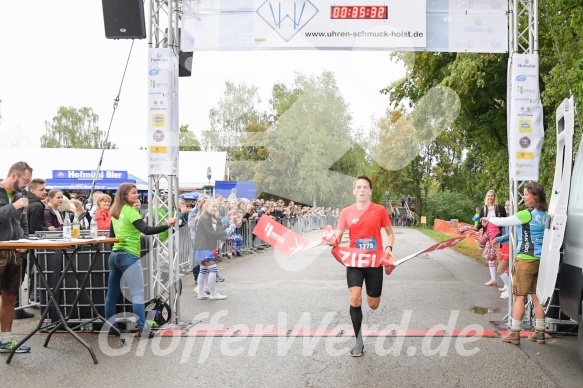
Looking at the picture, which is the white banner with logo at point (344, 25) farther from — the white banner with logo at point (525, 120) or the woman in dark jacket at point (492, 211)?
the woman in dark jacket at point (492, 211)

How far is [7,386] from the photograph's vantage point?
Answer: 224 inches

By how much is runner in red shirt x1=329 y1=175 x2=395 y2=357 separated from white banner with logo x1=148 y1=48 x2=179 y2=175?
2.77 m

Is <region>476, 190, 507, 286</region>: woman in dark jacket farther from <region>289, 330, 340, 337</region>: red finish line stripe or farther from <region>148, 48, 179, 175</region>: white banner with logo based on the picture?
<region>148, 48, 179, 175</region>: white banner with logo

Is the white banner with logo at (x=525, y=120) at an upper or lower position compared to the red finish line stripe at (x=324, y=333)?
upper

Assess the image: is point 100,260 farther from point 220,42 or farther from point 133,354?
point 220,42

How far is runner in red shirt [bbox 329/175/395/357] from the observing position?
21.9ft

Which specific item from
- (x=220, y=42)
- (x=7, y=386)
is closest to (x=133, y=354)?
(x=7, y=386)

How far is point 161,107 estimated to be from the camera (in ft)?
27.1

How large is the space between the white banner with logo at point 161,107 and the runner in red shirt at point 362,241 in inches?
109

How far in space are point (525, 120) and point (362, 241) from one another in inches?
126

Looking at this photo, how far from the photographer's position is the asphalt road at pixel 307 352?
5.86 meters

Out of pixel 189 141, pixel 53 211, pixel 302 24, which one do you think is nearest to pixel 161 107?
pixel 302 24

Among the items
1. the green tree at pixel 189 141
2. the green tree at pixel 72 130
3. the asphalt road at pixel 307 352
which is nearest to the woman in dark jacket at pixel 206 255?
the asphalt road at pixel 307 352

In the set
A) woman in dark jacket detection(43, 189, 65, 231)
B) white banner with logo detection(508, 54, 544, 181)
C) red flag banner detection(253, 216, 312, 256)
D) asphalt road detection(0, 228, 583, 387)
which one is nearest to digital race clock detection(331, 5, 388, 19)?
white banner with logo detection(508, 54, 544, 181)
